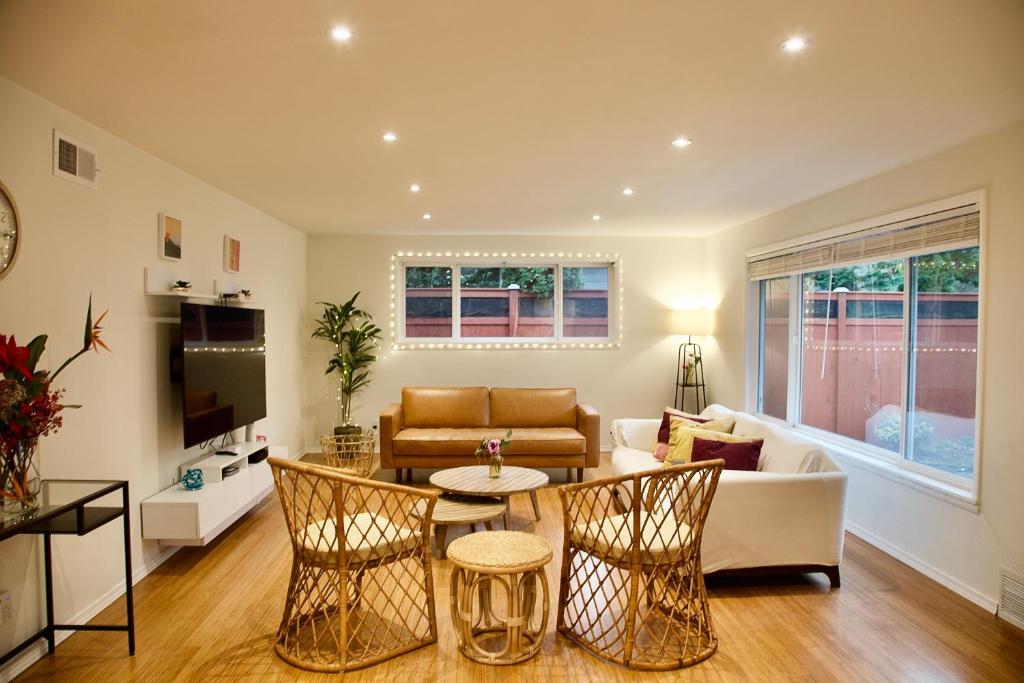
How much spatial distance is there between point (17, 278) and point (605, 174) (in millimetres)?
3108

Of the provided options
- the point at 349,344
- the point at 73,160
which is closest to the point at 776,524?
the point at 73,160

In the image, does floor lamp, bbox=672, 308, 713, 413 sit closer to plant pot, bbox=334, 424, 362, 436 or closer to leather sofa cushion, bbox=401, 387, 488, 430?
leather sofa cushion, bbox=401, 387, 488, 430

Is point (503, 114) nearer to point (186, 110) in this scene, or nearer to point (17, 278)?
point (186, 110)

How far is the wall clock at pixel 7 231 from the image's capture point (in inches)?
93.1


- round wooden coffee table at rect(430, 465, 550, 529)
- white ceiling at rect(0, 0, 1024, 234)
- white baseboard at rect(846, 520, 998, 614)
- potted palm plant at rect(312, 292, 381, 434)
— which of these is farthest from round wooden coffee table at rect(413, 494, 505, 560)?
potted palm plant at rect(312, 292, 381, 434)

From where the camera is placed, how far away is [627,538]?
255 cm

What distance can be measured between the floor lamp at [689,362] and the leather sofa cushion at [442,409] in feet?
7.28

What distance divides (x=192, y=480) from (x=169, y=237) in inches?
57.1

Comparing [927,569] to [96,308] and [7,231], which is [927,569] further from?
[7,231]

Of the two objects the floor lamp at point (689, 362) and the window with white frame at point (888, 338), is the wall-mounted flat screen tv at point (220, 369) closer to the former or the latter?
the floor lamp at point (689, 362)

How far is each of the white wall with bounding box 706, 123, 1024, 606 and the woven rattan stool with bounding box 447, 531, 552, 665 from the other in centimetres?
229

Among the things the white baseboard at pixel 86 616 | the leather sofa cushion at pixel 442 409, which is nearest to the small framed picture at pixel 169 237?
the white baseboard at pixel 86 616

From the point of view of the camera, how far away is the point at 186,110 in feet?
9.01

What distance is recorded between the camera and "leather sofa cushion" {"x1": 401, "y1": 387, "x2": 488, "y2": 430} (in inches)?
227
